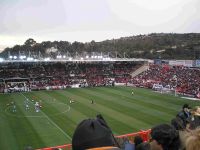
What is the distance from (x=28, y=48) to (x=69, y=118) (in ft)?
389

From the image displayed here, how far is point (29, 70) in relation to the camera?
240 feet

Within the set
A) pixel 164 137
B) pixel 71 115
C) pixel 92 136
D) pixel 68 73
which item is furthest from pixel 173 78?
pixel 92 136

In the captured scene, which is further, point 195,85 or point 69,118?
point 195,85

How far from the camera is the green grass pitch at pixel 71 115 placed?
26922mm

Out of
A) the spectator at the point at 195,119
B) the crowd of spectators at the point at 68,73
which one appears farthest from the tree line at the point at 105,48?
the spectator at the point at 195,119

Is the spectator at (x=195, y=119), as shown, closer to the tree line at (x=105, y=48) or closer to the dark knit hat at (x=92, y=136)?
the dark knit hat at (x=92, y=136)

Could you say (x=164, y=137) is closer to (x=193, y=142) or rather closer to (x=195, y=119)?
(x=193, y=142)

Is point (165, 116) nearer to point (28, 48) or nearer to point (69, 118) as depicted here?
point (69, 118)

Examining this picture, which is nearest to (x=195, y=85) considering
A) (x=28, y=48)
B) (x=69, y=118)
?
(x=69, y=118)

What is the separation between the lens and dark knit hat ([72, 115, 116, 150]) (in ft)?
9.27

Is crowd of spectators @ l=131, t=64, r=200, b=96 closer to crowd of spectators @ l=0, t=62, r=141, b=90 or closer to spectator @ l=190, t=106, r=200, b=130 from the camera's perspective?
crowd of spectators @ l=0, t=62, r=141, b=90

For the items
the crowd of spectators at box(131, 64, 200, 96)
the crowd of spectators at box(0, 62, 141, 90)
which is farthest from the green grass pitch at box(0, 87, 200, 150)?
the crowd of spectators at box(0, 62, 141, 90)

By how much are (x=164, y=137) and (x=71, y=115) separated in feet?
104

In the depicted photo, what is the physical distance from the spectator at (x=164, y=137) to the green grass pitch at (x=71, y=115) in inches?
831
